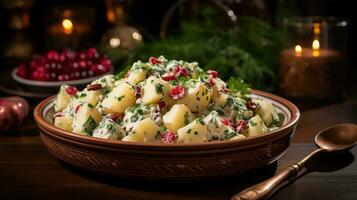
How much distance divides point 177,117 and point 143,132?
0.08m

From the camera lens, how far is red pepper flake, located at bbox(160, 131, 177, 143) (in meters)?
1.19

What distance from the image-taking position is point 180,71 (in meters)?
1.36

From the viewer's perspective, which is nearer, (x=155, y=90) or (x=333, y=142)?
(x=155, y=90)

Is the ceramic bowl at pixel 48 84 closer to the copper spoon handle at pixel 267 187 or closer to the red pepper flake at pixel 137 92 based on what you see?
the red pepper flake at pixel 137 92

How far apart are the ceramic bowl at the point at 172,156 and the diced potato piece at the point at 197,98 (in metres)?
0.15

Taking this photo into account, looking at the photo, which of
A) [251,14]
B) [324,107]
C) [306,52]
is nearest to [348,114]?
[324,107]

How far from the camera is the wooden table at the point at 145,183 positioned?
119 centimetres

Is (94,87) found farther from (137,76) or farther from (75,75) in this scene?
(75,75)

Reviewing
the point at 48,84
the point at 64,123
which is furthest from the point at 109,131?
the point at 48,84

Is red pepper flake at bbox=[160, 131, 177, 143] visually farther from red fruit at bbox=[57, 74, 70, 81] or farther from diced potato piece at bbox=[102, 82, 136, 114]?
red fruit at bbox=[57, 74, 70, 81]

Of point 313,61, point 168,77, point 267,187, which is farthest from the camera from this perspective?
point 313,61

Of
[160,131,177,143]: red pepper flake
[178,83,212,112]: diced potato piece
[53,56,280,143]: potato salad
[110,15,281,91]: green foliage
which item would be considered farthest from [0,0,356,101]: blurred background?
[160,131,177,143]: red pepper flake

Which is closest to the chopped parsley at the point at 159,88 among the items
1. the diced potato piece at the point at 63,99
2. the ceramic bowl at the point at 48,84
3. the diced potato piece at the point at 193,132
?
the diced potato piece at the point at 193,132

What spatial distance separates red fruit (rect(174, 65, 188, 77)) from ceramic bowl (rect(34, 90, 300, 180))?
0.27m
